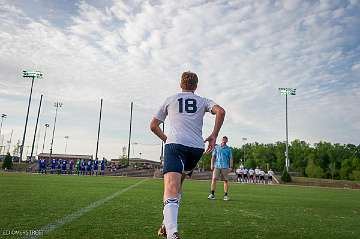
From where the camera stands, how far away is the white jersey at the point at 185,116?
14.1 ft

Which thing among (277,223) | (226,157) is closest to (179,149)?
(277,223)

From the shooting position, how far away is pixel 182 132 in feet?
14.1

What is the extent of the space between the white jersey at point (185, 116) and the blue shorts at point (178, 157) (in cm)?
6

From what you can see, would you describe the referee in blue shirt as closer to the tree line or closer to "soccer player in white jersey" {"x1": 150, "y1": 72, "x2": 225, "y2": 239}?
"soccer player in white jersey" {"x1": 150, "y1": 72, "x2": 225, "y2": 239}

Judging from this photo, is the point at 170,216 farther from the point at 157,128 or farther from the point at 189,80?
the point at 189,80

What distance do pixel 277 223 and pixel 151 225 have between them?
8.05ft

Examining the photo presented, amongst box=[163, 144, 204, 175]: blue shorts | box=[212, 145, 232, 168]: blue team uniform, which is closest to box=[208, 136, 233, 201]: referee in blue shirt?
box=[212, 145, 232, 168]: blue team uniform

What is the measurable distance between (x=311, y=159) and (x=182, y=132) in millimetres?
112984

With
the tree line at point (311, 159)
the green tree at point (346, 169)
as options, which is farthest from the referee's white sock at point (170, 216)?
the green tree at point (346, 169)

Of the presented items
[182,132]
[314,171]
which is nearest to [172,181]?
[182,132]

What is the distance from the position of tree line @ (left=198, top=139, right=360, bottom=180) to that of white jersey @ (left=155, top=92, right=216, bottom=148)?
335 ft

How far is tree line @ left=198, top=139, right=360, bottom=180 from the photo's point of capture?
102250 millimetres

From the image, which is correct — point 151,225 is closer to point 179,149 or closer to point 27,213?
point 179,149

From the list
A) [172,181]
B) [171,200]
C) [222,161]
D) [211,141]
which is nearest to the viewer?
[171,200]
